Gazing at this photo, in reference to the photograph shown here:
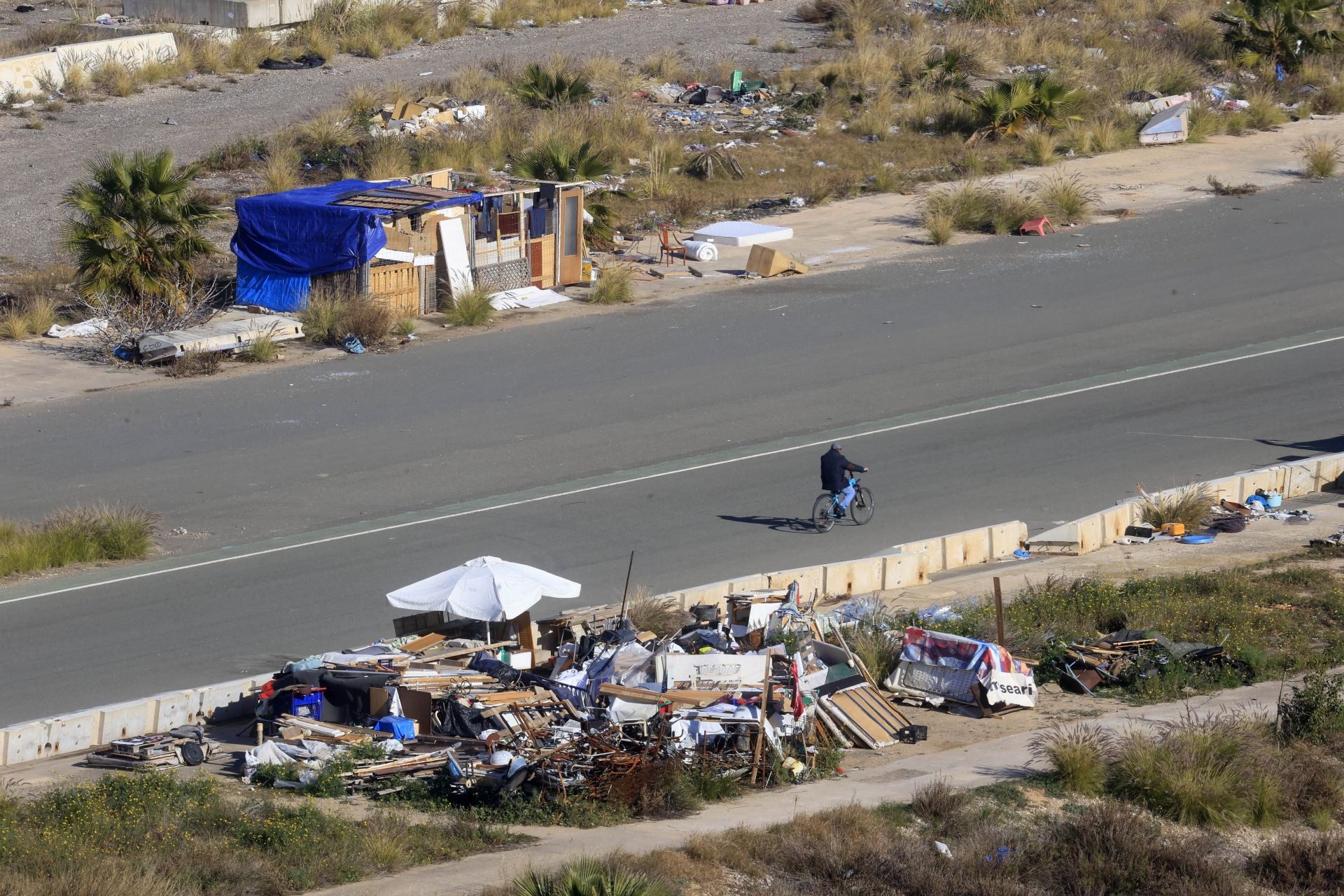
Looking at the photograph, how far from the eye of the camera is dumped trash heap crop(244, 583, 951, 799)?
45.2 feet

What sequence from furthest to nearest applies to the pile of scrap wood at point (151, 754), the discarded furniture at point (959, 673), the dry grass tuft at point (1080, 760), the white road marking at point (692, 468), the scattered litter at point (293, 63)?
the scattered litter at point (293, 63), the white road marking at point (692, 468), the discarded furniture at point (959, 673), the pile of scrap wood at point (151, 754), the dry grass tuft at point (1080, 760)

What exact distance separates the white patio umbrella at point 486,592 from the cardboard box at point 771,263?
1793 centimetres

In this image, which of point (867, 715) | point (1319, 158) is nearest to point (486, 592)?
point (867, 715)

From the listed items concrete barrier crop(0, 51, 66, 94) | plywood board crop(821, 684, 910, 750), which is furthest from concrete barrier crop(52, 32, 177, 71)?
plywood board crop(821, 684, 910, 750)

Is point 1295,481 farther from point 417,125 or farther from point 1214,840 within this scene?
point 417,125

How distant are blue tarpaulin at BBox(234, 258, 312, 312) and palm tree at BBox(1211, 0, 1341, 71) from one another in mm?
28473

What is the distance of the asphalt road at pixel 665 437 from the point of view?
64.7ft

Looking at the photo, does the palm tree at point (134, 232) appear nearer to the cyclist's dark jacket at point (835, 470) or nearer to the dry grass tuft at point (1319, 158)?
the cyclist's dark jacket at point (835, 470)

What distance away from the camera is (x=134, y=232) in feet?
97.3

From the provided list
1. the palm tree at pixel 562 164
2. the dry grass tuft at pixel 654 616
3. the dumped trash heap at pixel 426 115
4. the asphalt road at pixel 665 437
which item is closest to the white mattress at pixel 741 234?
the asphalt road at pixel 665 437

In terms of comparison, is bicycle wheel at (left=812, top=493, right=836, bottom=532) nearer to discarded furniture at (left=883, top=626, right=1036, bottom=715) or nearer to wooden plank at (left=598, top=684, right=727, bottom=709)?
discarded furniture at (left=883, top=626, right=1036, bottom=715)

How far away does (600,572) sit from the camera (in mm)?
20391

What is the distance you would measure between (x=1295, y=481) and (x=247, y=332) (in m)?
16.4

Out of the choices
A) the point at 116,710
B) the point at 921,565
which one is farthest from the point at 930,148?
the point at 116,710
